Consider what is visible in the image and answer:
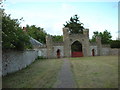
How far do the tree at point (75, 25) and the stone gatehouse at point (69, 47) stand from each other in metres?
18.2

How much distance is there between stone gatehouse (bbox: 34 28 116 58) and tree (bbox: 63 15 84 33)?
18238 millimetres

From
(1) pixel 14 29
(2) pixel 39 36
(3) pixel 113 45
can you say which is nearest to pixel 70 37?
(3) pixel 113 45

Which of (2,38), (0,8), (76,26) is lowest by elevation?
(2,38)

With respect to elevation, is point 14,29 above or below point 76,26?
below

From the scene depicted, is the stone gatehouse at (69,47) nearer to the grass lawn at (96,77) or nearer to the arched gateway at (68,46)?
the arched gateway at (68,46)

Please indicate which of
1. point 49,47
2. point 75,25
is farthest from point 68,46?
point 75,25

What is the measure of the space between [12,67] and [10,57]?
845mm

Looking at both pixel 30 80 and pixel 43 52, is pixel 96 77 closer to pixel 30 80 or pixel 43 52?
pixel 30 80

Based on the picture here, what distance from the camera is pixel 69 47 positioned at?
3897 cm

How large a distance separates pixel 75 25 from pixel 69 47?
852 inches

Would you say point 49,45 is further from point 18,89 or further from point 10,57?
point 18,89

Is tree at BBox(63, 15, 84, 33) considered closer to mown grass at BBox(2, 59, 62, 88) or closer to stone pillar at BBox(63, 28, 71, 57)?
stone pillar at BBox(63, 28, 71, 57)

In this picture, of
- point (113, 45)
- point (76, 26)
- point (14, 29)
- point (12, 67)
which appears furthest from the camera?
point (76, 26)

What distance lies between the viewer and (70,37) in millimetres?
39438
